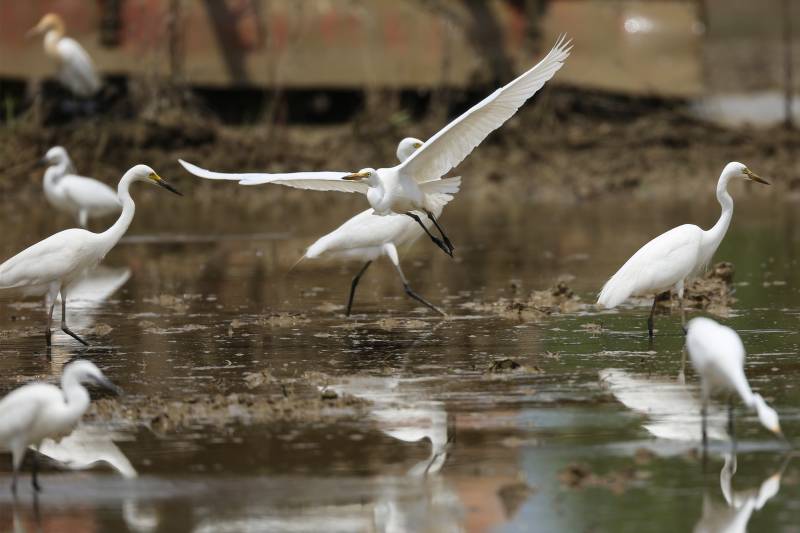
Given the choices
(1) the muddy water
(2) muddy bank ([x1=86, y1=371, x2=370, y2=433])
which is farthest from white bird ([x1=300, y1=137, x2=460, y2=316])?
(2) muddy bank ([x1=86, y1=371, x2=370, y2=433])

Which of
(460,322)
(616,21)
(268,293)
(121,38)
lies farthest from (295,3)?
(460,322)

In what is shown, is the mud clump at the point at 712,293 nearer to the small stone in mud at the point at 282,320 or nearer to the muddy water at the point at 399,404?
the muddy water at the point at 399,404

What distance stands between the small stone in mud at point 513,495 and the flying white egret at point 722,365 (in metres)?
1.08

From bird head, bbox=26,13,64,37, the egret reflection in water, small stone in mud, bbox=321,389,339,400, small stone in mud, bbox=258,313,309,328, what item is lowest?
the egret reflection in water

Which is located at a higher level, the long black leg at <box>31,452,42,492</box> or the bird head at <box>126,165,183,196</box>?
the bird head at <box>126,165,183,196</box>

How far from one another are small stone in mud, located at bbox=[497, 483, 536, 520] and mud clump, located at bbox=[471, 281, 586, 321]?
4.55 meters

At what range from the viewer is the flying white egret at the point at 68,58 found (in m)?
20.4

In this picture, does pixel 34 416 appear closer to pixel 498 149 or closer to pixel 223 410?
pixel 223 410

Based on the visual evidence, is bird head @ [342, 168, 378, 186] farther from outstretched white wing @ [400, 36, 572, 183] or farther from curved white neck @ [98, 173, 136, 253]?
curved white neck @ [98, 173, 136, 253]

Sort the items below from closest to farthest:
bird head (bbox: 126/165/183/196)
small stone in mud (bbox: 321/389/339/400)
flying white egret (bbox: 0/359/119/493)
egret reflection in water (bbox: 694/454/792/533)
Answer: egret reflection in water (bbox: 694/454/792/533) → flying white egret (bbox: 0/359/119/493) → small stone in mud (bbox: 321/389/339/400) → bird head (bbox: 126/165/183/196)

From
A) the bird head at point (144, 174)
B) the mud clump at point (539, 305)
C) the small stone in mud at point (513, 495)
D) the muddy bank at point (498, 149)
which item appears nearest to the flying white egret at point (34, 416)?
the small stone in mud at point (513, 495)

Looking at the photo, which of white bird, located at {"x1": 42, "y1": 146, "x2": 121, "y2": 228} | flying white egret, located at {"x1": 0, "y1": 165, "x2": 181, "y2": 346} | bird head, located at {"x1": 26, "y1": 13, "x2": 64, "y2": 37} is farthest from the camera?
bird head, located at {"x1": 26, "y1": 13, "x2": 64, "y2": 37}

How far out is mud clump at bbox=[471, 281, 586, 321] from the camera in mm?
11086

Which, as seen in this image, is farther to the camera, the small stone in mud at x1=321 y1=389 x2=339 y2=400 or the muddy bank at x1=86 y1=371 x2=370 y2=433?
the small stone in mud at x1=321 y1=389 x2=339 y2=400
